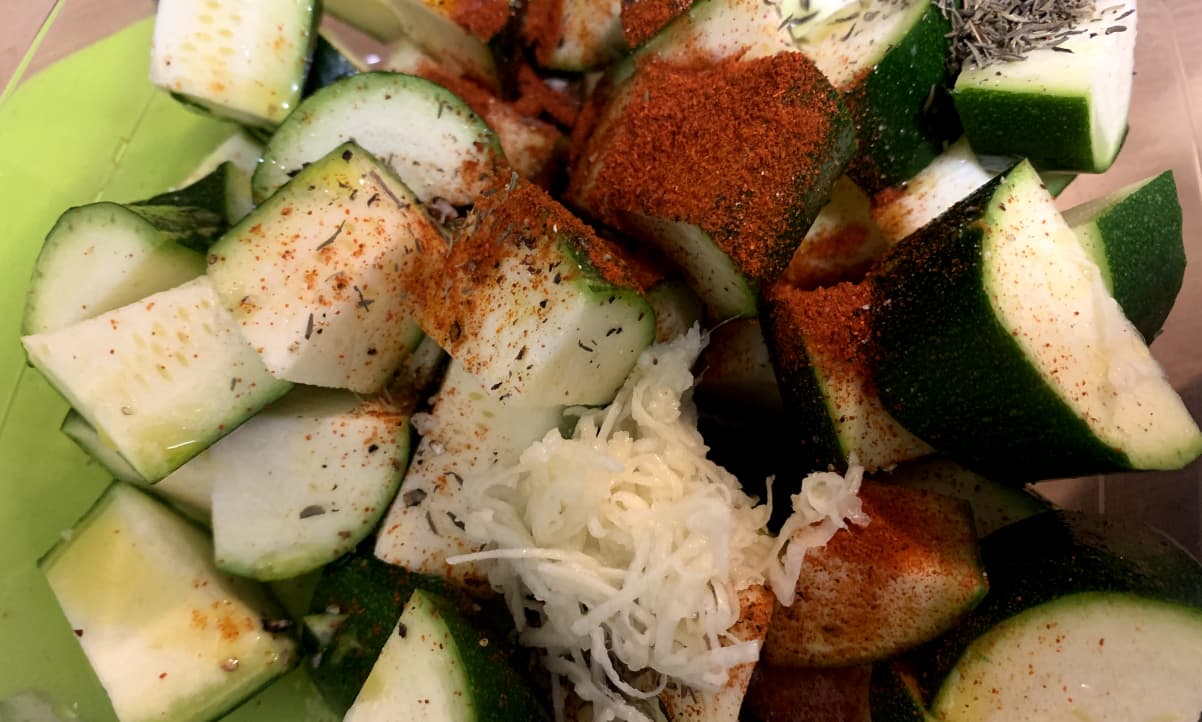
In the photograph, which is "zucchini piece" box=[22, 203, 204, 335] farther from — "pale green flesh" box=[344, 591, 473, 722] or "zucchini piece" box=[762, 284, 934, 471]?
"zucchini piece" box=[762, 284, 934, 471]

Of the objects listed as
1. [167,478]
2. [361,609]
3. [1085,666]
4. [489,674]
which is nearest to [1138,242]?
[1085,666]

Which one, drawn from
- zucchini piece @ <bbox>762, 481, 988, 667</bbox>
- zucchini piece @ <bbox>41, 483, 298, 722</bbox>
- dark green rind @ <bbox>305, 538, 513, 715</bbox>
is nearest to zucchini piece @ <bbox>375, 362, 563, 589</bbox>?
dark green rind @ <bbox>305, 538, 513, 715</bbox>

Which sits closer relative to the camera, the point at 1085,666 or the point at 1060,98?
the point at 1085,666

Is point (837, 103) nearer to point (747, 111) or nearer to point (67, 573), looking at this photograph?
point (747, 111)

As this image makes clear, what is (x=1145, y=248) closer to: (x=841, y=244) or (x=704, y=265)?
(x=841, y=244)

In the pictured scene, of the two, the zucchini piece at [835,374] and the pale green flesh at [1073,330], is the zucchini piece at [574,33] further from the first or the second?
the pale green flesh at [1073,330]

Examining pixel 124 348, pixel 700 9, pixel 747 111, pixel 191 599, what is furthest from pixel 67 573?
pixel 700 9

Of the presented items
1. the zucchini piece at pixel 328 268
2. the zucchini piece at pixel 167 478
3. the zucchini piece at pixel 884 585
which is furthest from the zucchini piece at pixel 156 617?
the zucchini piece at pixel 884 585
